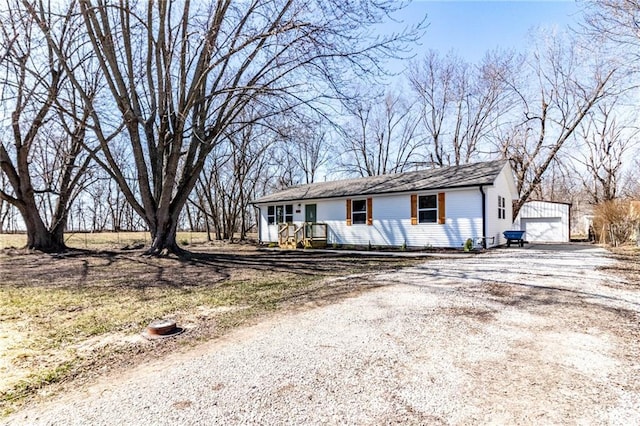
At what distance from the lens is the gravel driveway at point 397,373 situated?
205 cm

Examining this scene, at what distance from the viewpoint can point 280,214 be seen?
18.8 metres

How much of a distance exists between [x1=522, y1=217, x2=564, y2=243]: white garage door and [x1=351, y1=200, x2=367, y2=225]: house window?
11.3m

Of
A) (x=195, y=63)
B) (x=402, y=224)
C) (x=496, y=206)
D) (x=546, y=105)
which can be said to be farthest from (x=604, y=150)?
(x=195, y=63)

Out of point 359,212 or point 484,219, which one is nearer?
point 484,219

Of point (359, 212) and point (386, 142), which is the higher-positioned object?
point (386, 142)

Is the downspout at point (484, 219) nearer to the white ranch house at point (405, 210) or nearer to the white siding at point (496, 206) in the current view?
the white ranch house at point (405, 210)

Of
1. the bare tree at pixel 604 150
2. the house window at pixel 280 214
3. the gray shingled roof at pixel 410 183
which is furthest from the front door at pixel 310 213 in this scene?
the bare tree at pixel 604 150

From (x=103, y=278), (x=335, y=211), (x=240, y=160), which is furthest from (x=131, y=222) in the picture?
(x=103, y=278)

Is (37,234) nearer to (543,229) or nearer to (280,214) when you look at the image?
(280,214)

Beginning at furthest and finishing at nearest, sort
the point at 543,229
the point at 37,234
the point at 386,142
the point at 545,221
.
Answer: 1. the point at 386,142
2. the point at 543,229
3. the point at 545,221
4. the point at 37,234

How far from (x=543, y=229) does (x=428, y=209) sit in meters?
10.9

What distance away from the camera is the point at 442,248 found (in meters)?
13.0

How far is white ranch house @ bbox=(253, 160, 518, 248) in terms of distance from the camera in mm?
Result: 12656

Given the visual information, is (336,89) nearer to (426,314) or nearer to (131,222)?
(426,314)
